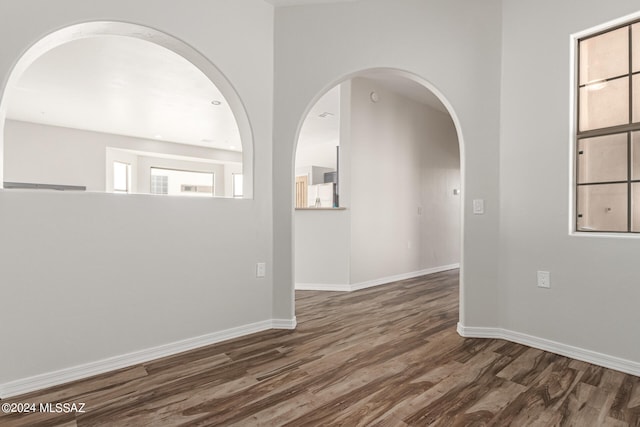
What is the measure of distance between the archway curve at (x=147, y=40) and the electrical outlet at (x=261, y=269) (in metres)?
0.62

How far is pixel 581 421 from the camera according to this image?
1.70m

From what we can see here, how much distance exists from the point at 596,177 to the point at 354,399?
7.75 feet

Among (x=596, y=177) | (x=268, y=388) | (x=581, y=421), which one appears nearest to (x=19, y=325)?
(x=268, y=388)

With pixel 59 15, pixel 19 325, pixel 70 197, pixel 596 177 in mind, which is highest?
pixel 59 15

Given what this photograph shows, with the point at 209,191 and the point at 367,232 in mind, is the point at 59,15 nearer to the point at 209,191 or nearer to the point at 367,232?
the point at 367,232

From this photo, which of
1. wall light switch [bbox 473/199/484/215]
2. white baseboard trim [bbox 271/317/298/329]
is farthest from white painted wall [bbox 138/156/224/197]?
wall light switch [bbox 473/199/484/215]

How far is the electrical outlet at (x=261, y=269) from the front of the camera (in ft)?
9.91

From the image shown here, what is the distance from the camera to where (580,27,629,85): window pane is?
2.37m

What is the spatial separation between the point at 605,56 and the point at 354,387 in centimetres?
292

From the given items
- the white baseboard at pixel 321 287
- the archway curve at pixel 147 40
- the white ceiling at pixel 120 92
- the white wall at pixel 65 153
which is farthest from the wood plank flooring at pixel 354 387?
the white wall at pixel 65 153

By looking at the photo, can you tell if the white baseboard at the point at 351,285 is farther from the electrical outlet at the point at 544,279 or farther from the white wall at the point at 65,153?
the white wall at the point at 65,153

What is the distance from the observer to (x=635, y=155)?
2326 mm

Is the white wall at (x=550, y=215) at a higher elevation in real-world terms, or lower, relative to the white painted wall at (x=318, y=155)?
lower

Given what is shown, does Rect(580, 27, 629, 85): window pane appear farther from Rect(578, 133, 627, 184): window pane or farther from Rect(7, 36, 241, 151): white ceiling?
Rect(7, 36, 241, 151): white ceiling
